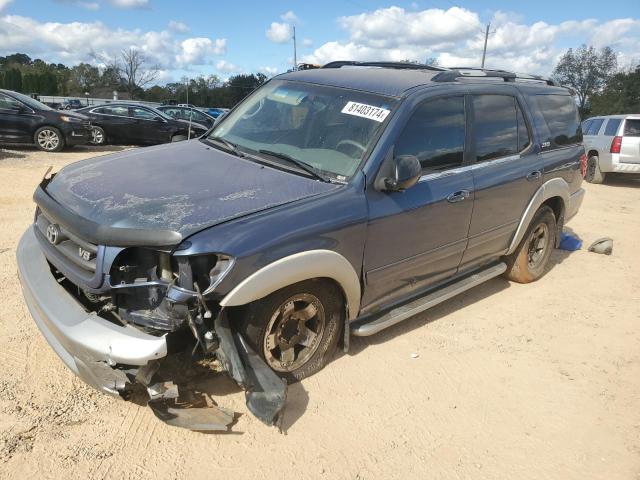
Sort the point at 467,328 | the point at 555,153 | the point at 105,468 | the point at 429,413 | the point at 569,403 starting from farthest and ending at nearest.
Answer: the point at 555,153
the point at 467,328
the point at 569,403
the point at 429,413
the point at 105,468

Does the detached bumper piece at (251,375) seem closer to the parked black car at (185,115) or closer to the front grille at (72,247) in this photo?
the front grille at (72,247)

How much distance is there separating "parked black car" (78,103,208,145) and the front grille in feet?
39.0

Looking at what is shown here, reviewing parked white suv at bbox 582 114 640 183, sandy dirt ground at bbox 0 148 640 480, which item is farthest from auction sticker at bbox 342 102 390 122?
parked white suv at bbox 582 114 640 183

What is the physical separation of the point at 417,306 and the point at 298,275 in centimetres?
131

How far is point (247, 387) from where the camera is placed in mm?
2844

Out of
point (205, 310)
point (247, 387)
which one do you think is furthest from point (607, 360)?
point (205, 310)

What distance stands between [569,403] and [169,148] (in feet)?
11.0

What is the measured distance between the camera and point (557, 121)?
5324mm

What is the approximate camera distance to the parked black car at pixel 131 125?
48.9 ft

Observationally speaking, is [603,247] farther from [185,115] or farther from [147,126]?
[185,115]

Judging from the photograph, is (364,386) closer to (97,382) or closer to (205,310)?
(205,310)

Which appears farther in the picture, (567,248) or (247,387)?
(567,248)

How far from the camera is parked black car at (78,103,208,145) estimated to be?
14.9 m

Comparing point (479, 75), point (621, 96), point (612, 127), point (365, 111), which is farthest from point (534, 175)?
point (621, 96)
